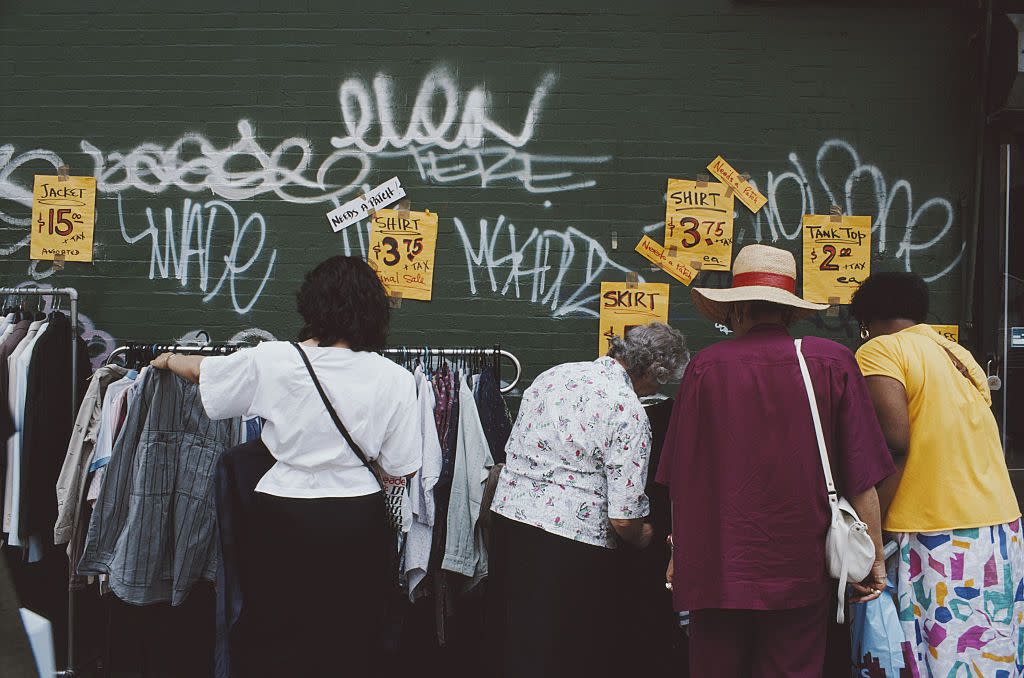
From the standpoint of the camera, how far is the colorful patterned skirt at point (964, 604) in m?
3.01

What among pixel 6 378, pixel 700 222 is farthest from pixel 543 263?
pixel 6 378

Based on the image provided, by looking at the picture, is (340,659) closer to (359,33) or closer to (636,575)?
(636,575)

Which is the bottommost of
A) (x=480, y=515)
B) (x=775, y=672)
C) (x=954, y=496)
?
(x=775, y=672)

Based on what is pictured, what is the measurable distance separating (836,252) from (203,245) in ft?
12.6

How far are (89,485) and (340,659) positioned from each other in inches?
67.2

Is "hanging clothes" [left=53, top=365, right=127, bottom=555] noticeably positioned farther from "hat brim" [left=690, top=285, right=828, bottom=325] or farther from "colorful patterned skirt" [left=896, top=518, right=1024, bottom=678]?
"colorful patterned skirt" [left=896, top=518, right=1024, bottom=678]

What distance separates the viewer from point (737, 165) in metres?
4.64

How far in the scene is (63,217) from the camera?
4.74m

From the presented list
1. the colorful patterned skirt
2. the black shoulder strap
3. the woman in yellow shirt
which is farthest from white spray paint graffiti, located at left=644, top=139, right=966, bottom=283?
the black shoulder strap

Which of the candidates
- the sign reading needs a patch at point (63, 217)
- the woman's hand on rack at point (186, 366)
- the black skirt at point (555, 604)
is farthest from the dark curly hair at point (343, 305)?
the sign reading needs a patch at point (63, 217)

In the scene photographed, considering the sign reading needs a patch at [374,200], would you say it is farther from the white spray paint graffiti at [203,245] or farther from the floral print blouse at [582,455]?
the floral print blouse at [582,455]

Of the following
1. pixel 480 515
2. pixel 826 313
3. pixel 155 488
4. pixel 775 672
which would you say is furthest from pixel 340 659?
pixel 826 313

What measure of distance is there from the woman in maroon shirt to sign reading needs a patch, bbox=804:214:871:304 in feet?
6.71

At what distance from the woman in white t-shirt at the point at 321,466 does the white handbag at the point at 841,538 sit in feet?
5.00
